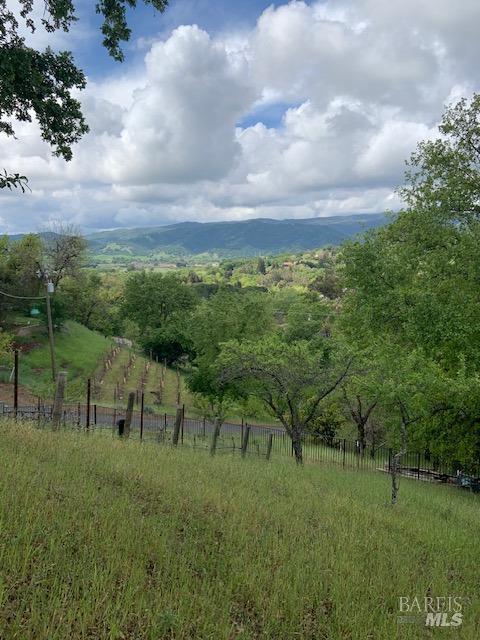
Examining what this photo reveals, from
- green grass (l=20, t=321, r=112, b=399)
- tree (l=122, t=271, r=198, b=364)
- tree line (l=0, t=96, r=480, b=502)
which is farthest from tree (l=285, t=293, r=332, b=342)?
tree line (l=0, t=96, r=480, b=502)

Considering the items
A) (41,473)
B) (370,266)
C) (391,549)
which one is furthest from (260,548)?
(370,266)

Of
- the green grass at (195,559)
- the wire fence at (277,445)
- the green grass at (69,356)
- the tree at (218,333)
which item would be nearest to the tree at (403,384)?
the green grass at (195,559)

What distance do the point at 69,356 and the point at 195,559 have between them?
156 ft

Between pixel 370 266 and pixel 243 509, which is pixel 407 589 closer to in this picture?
pixel 243 509

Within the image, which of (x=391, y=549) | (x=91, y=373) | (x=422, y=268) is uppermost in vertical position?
(x=422, y=268)

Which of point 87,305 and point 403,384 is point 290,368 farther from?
point 87,305

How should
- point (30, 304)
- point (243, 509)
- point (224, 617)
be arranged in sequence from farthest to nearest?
point (30, 304), point (243, 509), point (224, 617)

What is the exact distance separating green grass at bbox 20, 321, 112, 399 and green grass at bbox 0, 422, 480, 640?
3100 centimetres

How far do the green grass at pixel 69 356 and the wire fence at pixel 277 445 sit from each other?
975 centimetres

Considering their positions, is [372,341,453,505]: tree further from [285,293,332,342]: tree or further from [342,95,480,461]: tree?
[285,293,332,342]: tree

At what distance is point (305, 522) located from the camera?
8234 mm

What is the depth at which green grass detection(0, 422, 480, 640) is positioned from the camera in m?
4.52

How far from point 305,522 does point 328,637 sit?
3.47m

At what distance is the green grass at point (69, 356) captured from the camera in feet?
141
